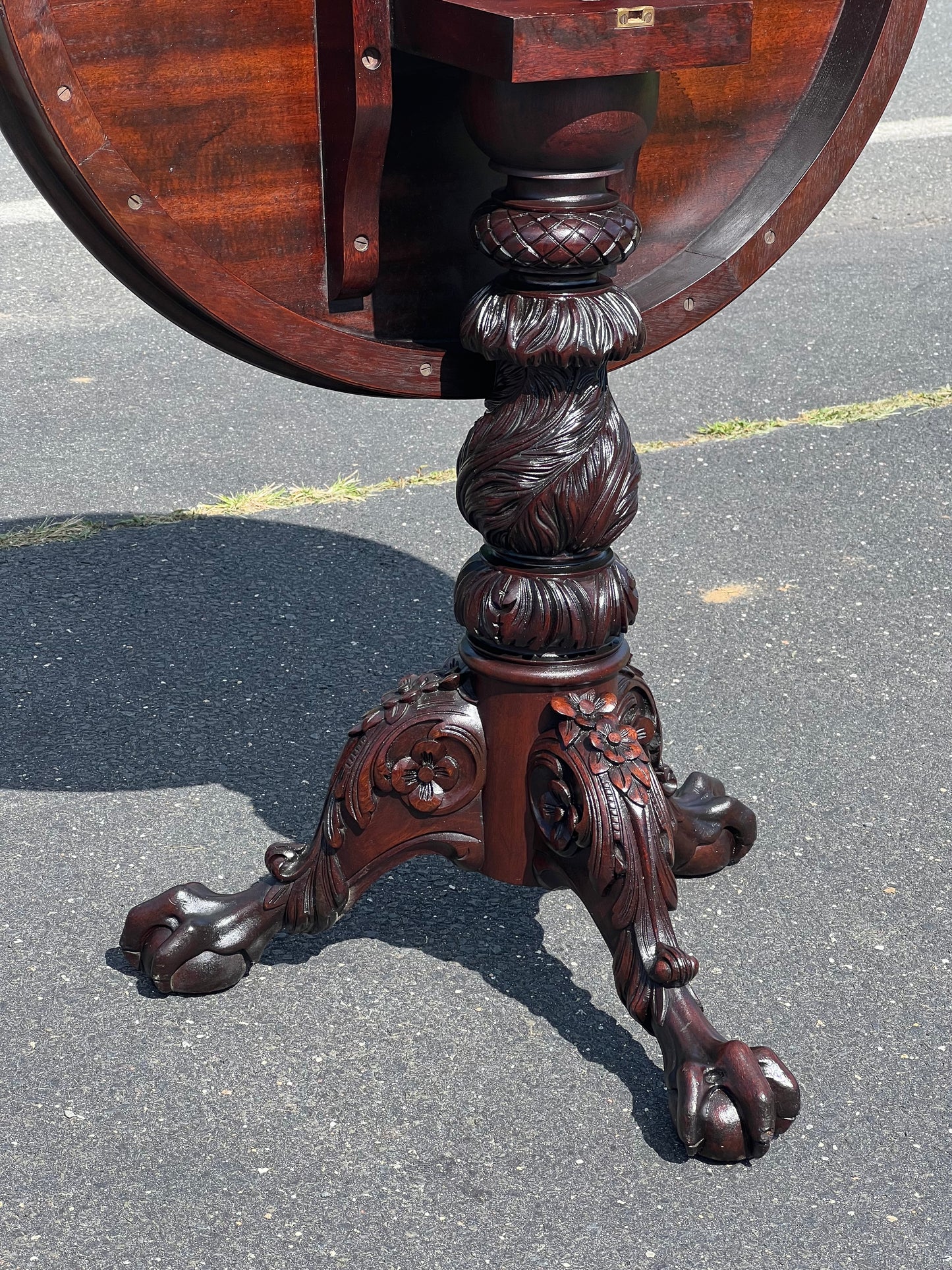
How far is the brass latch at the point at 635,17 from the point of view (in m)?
1.62

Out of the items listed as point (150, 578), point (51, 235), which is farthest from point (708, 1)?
point (51, 235)

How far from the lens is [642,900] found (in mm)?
1854

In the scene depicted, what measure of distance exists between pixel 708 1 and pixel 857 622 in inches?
59.9

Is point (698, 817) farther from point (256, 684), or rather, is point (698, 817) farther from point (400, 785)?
point (256, 684)

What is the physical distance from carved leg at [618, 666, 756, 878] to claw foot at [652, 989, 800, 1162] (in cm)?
37

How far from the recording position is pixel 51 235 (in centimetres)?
514

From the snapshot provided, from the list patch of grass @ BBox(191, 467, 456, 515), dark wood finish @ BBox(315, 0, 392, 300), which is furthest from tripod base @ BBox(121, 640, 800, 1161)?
patch of grass @ BBox(191, 467, 456, 515)

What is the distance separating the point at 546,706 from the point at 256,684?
3.02 ft

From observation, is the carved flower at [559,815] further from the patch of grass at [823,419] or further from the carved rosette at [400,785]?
the patch of grass at [823,419]

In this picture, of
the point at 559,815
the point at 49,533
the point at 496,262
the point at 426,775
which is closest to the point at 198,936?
the point at 426,775

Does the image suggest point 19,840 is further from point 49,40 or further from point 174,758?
point 49,40

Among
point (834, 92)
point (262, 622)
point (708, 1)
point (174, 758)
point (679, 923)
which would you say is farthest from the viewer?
point (262, 622)

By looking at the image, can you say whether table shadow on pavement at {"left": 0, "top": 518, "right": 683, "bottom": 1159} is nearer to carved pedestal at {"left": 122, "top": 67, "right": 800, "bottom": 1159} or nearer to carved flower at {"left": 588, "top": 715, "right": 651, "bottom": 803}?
carved pedestal at {"left": 122, "top": 67, "right": 800, "bottom": 1159}

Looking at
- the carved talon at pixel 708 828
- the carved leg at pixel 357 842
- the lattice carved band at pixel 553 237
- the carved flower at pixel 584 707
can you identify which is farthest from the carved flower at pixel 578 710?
the lattice carved band at pixel 553 237
